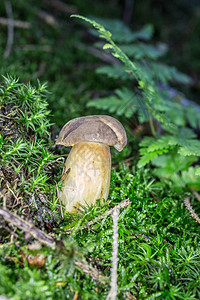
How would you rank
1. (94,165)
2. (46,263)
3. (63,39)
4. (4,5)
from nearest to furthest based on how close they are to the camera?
(46,263) → (94,165) → (4,5) → (63,39)

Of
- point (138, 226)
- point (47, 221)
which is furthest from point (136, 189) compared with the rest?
point (47, 221)

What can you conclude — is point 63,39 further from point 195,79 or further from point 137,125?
point 195,79

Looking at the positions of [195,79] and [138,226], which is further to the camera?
[195,79]

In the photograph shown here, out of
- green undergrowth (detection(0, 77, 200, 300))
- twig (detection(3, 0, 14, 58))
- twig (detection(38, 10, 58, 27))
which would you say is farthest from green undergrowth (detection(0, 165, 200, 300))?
twig (detection(38, 10, 58, 27))

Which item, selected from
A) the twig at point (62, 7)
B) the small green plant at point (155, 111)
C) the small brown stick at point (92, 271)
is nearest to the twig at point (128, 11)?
the twig at point (62, 7)

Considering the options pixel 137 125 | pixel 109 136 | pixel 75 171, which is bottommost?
pixel 137 125

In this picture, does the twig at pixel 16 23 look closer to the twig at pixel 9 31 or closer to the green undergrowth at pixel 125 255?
the twig at pixel 9 31
